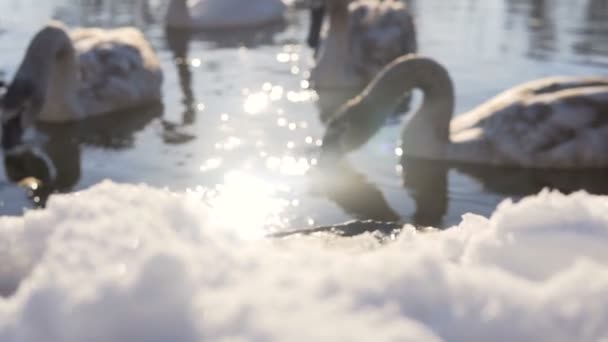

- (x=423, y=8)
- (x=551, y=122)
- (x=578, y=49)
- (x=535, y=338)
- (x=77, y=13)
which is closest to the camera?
(x=535, y=338)

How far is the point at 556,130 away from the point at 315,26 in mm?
6111

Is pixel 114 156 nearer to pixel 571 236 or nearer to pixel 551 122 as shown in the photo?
pixel 551 122

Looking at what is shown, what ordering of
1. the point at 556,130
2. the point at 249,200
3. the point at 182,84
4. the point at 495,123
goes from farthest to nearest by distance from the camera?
the point at 182,84 < the point at 495,123 < the point at 556,130 < the point at 249,200

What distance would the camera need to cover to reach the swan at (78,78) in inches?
281

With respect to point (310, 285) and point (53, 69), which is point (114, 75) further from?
point (310, 285)

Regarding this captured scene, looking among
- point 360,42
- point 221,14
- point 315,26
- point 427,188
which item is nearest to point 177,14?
point 221,14

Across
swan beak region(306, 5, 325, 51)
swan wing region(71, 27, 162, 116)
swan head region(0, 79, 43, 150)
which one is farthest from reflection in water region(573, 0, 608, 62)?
swan head region(0, 79, 43, 150)

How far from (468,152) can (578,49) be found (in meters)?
5.58

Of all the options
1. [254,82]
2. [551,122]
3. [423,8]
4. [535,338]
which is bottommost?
[423,8]

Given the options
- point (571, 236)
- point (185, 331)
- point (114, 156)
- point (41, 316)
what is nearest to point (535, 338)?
point (571, 236)

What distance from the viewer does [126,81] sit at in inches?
351

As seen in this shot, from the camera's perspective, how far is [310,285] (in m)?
1.24

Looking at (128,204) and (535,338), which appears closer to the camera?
(535,338)

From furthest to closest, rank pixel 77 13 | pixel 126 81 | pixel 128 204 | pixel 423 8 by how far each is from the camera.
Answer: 1. pixel 423 8
2. pixel 77 13
3. pixel 126 81
4. pixel 128 204
